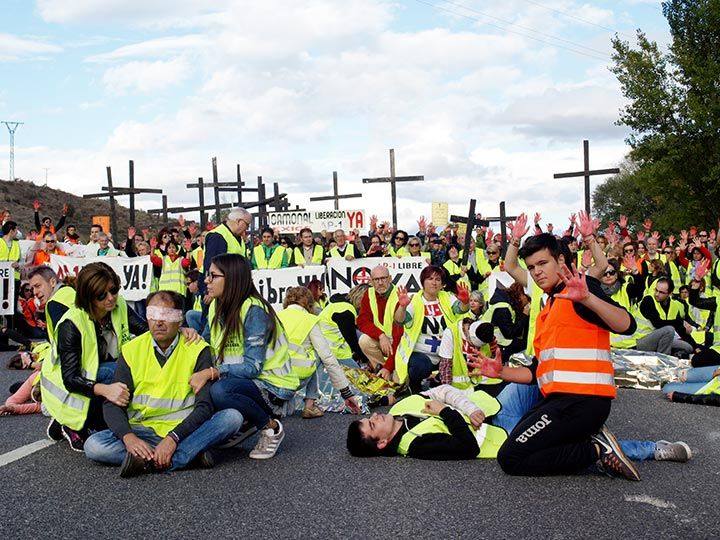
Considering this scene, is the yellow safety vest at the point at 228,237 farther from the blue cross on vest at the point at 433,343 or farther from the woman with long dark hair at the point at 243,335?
the woman with long dark hair at the point at 243,335

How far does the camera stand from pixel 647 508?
16.7 feet

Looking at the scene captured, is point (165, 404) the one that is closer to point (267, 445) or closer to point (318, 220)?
point (267, 445)

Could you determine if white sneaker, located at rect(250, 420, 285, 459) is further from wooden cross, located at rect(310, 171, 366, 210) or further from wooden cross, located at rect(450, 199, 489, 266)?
wooden cross, located at rect(310, 171, 366, 210)

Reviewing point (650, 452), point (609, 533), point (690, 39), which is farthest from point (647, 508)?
point (690, 39)

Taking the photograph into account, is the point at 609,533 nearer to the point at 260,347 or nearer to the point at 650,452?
the point at 650,452

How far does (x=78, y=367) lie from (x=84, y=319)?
0.36 m

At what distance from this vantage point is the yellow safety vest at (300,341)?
28.0 ft

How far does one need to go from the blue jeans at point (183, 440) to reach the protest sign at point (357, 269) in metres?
9.76

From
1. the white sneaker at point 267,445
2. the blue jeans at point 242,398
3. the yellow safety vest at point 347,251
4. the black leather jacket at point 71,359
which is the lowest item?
the white sneaker at point 267,445

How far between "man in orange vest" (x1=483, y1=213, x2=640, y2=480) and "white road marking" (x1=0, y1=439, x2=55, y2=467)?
3.61 meters

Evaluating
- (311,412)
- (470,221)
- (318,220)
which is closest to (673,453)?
(311,412)

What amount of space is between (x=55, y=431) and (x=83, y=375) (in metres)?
0.96

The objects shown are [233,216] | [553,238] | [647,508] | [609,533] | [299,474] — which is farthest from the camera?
[233,216]

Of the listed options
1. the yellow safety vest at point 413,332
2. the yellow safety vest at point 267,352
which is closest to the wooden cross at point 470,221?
the yellow safety vest at point 413,332
